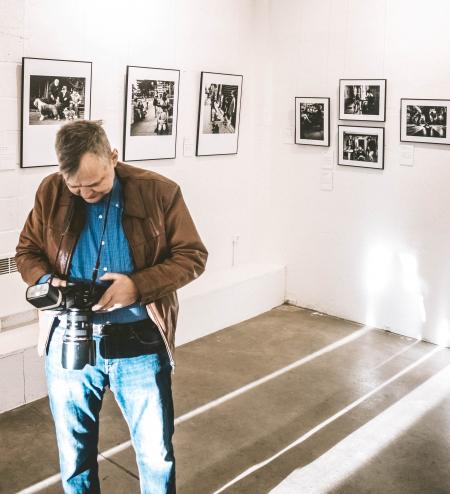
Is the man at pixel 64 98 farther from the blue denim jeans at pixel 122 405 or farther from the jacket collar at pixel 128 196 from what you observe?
the blue denim jeans at pixel 122 405

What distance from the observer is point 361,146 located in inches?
222

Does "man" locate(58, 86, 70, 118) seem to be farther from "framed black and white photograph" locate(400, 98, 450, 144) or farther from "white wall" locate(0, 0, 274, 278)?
"framed black and white photograph" locate(400, 98, 450, 144)

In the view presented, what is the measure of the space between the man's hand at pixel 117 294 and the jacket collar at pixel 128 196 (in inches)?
9.8

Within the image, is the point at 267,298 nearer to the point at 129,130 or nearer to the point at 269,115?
the point at 269,115

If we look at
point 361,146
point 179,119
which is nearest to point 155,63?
point 179,119

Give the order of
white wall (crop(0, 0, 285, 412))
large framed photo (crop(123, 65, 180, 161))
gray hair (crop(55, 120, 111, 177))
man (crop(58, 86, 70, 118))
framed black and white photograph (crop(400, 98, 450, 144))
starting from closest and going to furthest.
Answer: gray hair (crop(55, 120, 111, 177)) → white wall (crop(0, 0, 285, 412)) → man (crop(58, 86, 70, 118)) → large framed photo (crop(123, 65, 180, 161)) → framed black and white photograph (crop(400, 98, 450, 144))

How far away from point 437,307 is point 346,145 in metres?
1.57

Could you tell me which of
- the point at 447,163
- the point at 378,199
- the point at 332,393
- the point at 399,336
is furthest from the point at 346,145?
the point at 332,393

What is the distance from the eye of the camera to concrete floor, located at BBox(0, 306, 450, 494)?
11.2 feet

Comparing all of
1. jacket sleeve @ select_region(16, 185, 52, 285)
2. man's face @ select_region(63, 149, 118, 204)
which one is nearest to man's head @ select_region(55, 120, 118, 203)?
man's face @ select_region(63, 149, 118, 204)

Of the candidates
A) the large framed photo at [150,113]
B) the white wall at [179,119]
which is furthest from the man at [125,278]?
the large framed photo at [150,113]

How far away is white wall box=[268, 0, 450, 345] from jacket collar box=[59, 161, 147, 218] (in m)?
3.48

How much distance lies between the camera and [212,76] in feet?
18.4

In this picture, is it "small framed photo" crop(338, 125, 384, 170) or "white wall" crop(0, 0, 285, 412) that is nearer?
"white wall" crop(0, 0, 285, 412)
